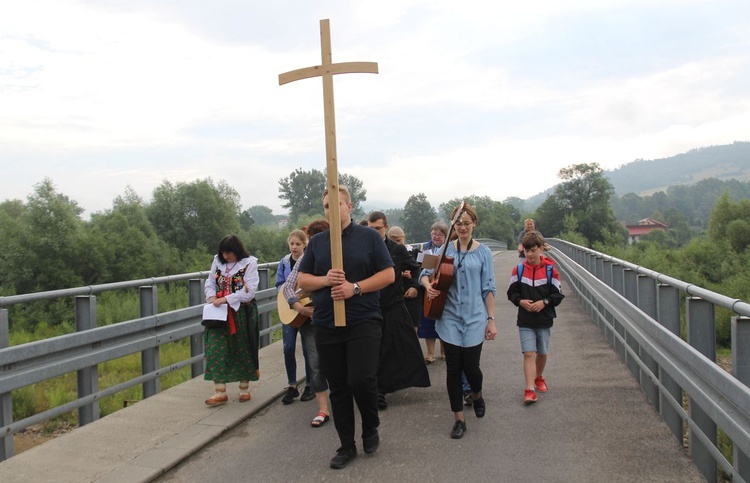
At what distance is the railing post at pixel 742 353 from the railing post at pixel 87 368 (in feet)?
16.4

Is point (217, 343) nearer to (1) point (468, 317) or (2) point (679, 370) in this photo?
(1) point (468, 317)

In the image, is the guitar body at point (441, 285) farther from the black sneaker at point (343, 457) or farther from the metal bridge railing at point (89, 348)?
the metal bridge railing at point (89, 348)

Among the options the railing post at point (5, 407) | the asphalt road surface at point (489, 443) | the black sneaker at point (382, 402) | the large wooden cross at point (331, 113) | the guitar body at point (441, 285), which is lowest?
the asphalt road surface at point (489, 443)

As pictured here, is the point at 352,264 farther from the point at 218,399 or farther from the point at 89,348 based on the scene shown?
the point at 89,348

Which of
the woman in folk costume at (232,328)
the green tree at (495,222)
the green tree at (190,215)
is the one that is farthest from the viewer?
the green tree at (495,222)

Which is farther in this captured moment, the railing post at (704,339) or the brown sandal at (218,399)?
the brown sandal at (218,399)

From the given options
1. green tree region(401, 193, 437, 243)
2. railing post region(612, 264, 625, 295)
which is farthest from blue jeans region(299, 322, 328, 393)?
green tree region(401, 193, 437, 243)

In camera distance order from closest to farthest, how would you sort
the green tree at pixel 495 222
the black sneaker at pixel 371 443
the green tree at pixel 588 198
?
the black sneaker at pixel 371 443 → the green tree at pixel 588 198 → the green tree at pixel 495 222

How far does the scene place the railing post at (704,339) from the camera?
173 inches

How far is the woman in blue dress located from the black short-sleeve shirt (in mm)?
797

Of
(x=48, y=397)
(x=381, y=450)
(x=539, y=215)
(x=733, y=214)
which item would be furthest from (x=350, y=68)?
(x=539, y=215)

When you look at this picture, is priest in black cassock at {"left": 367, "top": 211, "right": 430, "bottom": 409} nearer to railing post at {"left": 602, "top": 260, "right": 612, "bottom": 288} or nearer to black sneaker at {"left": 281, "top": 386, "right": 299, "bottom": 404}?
black sneaker at {"left": 281, "top": 386, "right": 299, "bottom": 404}

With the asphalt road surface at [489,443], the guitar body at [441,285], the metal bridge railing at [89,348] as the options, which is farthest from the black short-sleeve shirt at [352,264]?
the metal bridge railing at [89,348]

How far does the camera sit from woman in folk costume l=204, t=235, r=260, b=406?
683 centimetres
